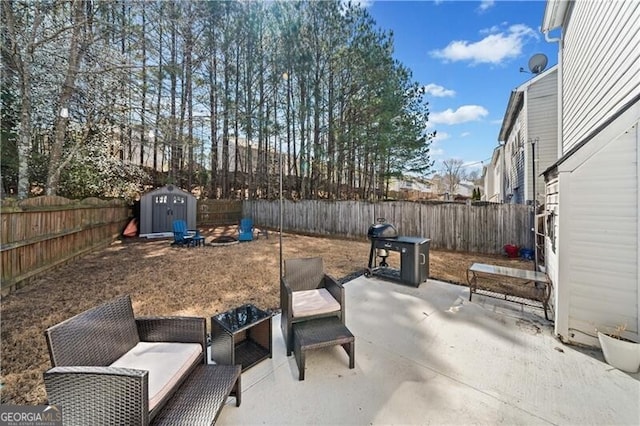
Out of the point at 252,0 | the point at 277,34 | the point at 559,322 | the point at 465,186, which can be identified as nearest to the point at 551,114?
the point at 559,322

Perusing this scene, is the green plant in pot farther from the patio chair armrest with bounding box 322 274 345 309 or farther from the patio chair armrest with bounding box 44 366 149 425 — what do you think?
the patio chair armrest with bounding box 44 366 149 425

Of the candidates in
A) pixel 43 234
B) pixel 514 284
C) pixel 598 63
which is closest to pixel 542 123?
pixel 598 63

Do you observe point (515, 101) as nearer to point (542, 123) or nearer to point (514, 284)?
point (542, 123)

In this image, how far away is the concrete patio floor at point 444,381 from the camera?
178cm

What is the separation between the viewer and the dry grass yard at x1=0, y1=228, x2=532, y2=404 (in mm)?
2533

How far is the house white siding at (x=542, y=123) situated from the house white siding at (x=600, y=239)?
23.5ft

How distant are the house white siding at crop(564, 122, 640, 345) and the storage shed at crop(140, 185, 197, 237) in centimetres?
1201

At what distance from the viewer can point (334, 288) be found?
2824 millimetres

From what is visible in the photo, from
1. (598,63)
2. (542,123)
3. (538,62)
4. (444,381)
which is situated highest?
(538,62)

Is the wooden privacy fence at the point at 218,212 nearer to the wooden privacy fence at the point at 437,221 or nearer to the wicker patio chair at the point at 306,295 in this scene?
the wooden privacy fence at the point at 437,221

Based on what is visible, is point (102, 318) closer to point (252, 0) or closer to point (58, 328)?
point (58, 328)

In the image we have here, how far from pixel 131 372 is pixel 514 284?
224 inches

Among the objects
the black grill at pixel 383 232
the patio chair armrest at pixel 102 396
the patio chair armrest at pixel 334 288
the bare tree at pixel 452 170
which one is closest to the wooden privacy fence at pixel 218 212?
the black grill at pixel 383 232

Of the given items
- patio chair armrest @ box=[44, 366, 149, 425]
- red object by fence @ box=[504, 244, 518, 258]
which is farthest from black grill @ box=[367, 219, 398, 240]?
red object by fence @ box=[504, 244, 518, 258]
